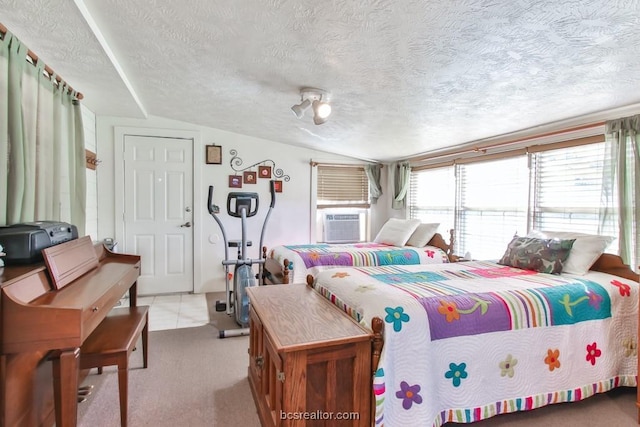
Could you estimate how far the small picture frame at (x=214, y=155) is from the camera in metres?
4.41

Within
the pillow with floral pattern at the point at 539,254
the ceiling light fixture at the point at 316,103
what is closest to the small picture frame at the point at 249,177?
the ceiling light fixture at the point at 316,103

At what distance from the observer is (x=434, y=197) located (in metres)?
4.63

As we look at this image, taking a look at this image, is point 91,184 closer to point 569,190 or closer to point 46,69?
point 46,69

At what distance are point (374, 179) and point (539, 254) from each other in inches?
118

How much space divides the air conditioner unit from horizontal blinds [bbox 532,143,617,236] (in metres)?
2.52

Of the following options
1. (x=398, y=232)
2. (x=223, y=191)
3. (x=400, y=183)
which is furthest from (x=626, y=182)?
(x=223, y=191)

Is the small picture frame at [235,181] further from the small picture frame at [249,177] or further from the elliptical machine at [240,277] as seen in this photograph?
the elliptical machine at [240,277]

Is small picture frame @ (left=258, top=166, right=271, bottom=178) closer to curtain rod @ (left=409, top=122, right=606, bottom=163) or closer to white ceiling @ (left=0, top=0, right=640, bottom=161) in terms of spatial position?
white ceiling @ (left=0, top=0, right=640, bottom=161)

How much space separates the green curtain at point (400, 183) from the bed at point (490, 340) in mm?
2898

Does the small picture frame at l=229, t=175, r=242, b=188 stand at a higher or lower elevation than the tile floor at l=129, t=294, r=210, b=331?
higher

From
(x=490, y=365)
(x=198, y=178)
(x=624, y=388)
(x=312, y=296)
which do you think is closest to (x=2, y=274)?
(x=312, y=296)

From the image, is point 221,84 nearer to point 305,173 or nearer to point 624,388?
point 305,173

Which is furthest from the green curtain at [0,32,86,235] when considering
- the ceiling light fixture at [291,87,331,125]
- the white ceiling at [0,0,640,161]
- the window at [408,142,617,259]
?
the window at [408,142,617,259]

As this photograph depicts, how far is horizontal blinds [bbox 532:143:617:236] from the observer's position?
274cm
